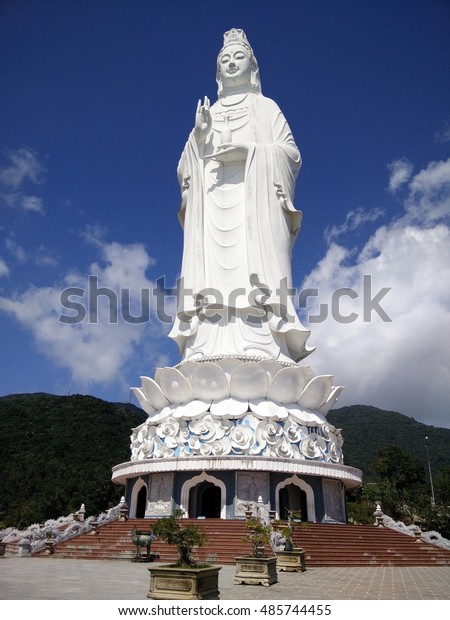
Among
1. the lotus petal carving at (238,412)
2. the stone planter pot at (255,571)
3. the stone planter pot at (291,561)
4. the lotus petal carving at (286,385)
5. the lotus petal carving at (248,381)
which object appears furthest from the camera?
the lotus petal carving at (286,385)

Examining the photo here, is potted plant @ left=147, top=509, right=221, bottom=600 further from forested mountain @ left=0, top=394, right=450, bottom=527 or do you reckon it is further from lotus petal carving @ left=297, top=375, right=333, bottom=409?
forested mountain @ left=0, top=394, right=450, bottom=527

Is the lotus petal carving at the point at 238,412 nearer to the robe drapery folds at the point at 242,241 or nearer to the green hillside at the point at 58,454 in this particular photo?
the robe drapery folds at the point at 242,241

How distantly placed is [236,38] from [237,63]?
3.83 feet

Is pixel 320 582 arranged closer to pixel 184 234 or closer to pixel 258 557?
pixel 258 557

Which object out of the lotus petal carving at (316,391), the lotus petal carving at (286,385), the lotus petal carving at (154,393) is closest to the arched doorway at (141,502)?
the lotus petal carving at (154,393)

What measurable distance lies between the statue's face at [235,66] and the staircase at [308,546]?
15.3 meters

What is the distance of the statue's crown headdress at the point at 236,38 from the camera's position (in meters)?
20.2

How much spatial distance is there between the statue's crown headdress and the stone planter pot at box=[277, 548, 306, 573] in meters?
17.7

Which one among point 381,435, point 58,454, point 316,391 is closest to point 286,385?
point 316,391

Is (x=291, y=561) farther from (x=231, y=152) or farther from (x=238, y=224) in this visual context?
(x=231, y=152)

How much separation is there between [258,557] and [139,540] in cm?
364

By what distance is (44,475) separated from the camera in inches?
1291

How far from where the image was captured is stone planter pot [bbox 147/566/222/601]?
19.3 ft

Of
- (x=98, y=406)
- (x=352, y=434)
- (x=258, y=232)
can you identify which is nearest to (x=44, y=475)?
(x=98, y=406)
